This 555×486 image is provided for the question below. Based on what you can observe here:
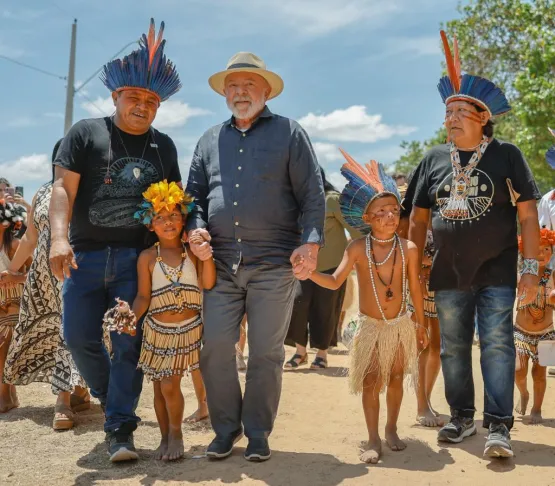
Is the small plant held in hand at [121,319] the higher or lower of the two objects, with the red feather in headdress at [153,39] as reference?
lower

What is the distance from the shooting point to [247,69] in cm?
470

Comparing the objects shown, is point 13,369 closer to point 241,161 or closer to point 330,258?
point 241,161

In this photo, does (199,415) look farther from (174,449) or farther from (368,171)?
(368,171)

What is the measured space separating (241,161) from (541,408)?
3.47 meters

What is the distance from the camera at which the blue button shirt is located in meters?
4.62

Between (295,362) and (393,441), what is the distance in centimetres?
401

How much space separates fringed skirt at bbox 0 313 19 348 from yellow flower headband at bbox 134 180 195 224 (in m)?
2.49

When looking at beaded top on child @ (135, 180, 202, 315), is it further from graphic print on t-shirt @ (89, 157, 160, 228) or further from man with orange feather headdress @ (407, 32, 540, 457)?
man with orange feather headdress @ (407, 32, 540, 457)

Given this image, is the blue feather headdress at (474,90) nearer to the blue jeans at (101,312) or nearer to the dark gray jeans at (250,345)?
the dark gray jeans at (250,345)

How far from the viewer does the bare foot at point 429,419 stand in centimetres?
549

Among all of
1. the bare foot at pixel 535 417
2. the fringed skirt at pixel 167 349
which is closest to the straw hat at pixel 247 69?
the fringed skirt at pixel 167 349

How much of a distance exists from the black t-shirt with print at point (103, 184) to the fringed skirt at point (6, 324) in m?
2.06

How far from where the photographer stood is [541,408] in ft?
20.0

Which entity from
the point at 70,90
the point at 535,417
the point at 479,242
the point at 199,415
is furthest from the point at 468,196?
the point at 70,90
